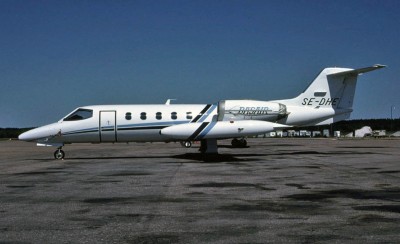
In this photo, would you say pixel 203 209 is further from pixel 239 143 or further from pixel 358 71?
pixel 239 143

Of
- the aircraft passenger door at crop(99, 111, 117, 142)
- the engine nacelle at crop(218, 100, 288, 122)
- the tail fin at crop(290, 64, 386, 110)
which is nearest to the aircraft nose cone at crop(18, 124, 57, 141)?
the aircraft passenger door at crop(99, 111, 117, 142)

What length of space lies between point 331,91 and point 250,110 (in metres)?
5.44

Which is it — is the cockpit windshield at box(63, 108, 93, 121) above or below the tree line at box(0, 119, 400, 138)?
below

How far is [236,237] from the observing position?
6.24 metres

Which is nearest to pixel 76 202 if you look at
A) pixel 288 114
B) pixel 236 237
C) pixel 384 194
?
pixel 236 237

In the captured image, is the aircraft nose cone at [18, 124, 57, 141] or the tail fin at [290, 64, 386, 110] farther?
the tail fin at [290, 64, 386, 110]

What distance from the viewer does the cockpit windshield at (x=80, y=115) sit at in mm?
23812

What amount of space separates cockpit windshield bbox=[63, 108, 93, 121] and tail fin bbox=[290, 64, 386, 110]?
11570 millimetres

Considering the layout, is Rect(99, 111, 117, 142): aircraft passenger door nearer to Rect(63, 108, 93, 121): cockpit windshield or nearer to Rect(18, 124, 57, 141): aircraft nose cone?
Rect(63, 108, 93, 121): cockpit windshield

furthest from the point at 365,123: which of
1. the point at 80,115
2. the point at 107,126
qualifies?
the point at 80,115

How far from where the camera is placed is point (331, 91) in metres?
26.2

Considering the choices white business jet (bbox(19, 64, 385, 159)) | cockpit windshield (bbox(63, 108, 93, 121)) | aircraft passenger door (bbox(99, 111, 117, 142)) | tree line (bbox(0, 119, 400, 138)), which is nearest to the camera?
white business jet (bbox(19, 64, 385, 159))

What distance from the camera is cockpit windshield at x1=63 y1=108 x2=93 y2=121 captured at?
23812 mm

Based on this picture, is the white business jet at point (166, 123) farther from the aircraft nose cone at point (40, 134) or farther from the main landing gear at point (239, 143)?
the main landing gear at point (239, 143)
